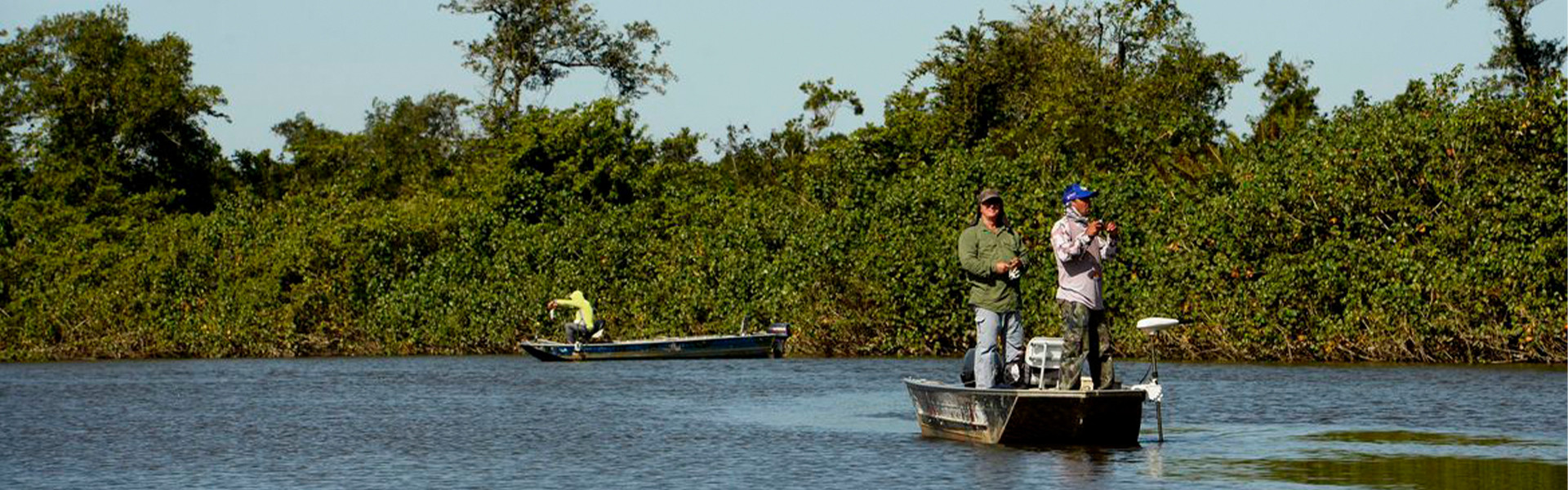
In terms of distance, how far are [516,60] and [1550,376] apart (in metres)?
50.4

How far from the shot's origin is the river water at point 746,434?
49.2ft

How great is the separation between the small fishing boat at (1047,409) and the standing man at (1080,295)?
17cm

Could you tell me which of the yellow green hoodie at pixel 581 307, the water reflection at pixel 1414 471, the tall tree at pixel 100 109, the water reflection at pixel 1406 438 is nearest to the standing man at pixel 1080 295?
the water reflection at pixel 1414 471

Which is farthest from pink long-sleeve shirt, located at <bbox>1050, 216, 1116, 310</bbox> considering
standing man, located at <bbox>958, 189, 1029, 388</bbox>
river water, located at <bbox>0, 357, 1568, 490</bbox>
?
river water, located at <bbox>0, 357, 1568, 490</bbox>

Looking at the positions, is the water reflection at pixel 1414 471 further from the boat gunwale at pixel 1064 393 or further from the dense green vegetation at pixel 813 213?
the dense green vegetation at pixel 813 213

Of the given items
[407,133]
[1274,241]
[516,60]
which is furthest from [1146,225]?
[407,133]

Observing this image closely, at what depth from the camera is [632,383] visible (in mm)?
31812

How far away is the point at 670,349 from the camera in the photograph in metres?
42.6

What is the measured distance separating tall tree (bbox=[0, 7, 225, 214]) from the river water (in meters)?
33.2

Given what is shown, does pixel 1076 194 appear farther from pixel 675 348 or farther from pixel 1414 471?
pixel 675 348

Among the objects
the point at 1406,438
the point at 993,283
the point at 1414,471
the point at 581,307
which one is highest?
the point at 581,307

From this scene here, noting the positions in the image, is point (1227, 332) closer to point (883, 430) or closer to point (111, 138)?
point (883, 430)

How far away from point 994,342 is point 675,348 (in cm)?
2565

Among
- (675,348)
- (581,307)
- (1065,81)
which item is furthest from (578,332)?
(1065,81)
